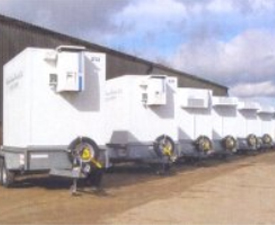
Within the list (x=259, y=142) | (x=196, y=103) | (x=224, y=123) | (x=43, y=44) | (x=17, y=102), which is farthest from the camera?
(x=259, y=142)

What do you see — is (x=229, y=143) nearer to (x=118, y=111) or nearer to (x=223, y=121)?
(x=223, y=121)

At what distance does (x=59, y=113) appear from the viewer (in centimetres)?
1670

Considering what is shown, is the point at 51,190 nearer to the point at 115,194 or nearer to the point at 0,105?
the point at 115,194

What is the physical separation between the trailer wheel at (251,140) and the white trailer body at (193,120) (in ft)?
25.0

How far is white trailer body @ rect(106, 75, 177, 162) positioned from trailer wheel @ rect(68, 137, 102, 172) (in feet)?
20.4

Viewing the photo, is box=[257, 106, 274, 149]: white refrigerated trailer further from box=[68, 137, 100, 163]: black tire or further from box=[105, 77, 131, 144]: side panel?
box=[68, 137, 100, 163]: black tire

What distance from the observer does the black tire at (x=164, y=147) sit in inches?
893

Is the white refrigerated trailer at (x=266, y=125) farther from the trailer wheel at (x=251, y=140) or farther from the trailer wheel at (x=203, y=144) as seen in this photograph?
the trailer wheel at (x=203, y=144)

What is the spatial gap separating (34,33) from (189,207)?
1355cm

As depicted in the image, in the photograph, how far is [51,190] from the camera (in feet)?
55.5

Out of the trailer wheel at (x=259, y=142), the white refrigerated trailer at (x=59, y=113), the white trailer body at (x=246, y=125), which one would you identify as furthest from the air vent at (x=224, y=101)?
the white refrigerated trailer at (x=59, y=113)

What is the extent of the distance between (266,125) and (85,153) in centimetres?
2302

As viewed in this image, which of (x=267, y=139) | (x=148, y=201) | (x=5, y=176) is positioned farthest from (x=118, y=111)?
(x=267, y=139)

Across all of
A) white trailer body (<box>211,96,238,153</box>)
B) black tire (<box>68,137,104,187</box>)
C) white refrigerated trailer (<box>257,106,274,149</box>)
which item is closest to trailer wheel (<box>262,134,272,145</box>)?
white refrigerated trailer (<box>257,106,274,149</box>)
